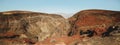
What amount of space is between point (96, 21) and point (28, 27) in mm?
10917

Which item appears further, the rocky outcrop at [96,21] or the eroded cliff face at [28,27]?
the eroded cliff face at [28,27]

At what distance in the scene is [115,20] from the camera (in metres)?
41.5

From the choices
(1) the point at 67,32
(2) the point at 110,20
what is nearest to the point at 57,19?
(1) the point at 67,32

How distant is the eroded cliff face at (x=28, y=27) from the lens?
42.9 m

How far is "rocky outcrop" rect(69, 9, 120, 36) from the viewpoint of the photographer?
41.0 metres

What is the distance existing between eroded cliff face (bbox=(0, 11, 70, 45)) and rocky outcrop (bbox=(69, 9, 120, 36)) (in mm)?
3367

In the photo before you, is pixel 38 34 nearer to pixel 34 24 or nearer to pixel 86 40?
pixel 34 24

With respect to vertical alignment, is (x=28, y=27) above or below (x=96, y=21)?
below

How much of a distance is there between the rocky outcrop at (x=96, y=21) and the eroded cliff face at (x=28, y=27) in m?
3.37

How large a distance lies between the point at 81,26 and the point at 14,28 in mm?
11046

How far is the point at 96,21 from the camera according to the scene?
4294cm

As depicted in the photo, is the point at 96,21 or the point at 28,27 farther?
the point at 28,27

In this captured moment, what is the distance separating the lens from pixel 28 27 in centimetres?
4350

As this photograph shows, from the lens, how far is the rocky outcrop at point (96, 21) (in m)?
41.0
